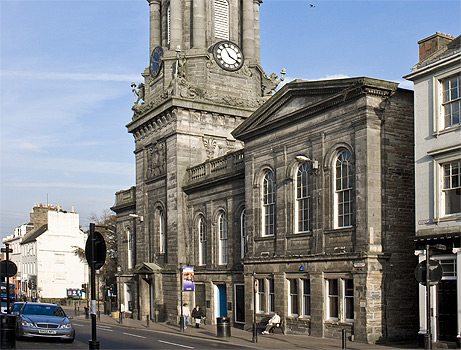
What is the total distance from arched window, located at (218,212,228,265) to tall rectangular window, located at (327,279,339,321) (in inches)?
427

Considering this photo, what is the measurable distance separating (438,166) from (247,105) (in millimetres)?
21061

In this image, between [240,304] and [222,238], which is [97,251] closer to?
[240,304]

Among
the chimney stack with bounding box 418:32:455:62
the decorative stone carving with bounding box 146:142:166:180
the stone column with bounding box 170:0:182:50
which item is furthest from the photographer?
the stone column with bounding box 170:0:182:50

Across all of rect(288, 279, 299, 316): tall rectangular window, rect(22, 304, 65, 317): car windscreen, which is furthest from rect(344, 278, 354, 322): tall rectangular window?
rect(22, 304, 65, 317): car windscreen

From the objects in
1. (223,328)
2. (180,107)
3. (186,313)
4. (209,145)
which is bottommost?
(186,313)

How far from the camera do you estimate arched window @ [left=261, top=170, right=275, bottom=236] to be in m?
30.8

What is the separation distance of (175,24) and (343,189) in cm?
2034

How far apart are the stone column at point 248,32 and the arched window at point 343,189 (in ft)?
60.1

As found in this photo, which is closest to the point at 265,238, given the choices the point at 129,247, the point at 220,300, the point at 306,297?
the point at 306,297

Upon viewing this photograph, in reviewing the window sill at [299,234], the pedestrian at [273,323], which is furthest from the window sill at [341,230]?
the pedestrian at [273,323]

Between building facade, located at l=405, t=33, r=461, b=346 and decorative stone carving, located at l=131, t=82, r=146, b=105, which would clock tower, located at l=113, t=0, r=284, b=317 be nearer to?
decorative stone carving, located at l=131, t=82, r=146, b=105

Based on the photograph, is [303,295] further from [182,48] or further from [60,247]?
[60,247]

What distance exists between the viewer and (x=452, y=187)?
21.6 metres

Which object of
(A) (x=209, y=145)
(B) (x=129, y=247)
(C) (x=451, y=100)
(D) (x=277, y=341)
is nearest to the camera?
(C) (x=451, y=100)
